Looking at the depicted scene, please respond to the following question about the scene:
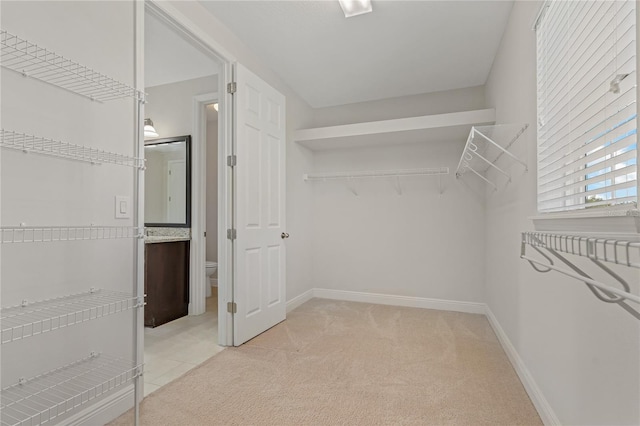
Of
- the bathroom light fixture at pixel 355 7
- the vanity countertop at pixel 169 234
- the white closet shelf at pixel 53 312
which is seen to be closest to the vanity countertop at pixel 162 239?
the vanity countertop at pixel 169 234

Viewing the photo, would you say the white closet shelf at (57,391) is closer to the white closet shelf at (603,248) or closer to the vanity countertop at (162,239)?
the vanity countertop at (162,239)

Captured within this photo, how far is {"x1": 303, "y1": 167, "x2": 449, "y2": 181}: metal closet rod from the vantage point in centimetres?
358

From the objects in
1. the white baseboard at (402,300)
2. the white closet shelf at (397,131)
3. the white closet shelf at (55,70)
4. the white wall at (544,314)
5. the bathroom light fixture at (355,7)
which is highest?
the bathroom light fixture at (355,7)

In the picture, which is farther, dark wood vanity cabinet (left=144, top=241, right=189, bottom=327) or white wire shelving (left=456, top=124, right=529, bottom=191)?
dark wood vanity cabinet (left=144, top=241, right=189, bottom=327)

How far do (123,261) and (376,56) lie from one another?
2.67 meters

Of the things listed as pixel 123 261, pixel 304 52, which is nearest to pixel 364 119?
pixel 304 52

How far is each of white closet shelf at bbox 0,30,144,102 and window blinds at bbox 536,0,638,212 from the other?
6.55 feet

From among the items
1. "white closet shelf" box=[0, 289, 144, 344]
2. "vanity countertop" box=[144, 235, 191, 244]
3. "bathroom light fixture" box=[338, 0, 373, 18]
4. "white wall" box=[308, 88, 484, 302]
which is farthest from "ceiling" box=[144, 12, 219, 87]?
"white closet shelf" box=[0, 289, 144, 344]

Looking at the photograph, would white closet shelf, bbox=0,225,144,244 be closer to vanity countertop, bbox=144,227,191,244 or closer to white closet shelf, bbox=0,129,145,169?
white closet shelf, bbox=0,129,145,169

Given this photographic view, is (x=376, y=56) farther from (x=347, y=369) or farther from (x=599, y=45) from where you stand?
(x=347, y=369)

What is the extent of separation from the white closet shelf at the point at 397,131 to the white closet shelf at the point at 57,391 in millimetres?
2794

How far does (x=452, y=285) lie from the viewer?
3621 mm

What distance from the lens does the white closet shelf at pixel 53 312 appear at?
1.27 m

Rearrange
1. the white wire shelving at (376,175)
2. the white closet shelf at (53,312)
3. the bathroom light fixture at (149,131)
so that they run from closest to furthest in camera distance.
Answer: the white closet shelf at (53,312)
the bathroom light fixture at (149,131)
the white wire shelving at (376,175)
